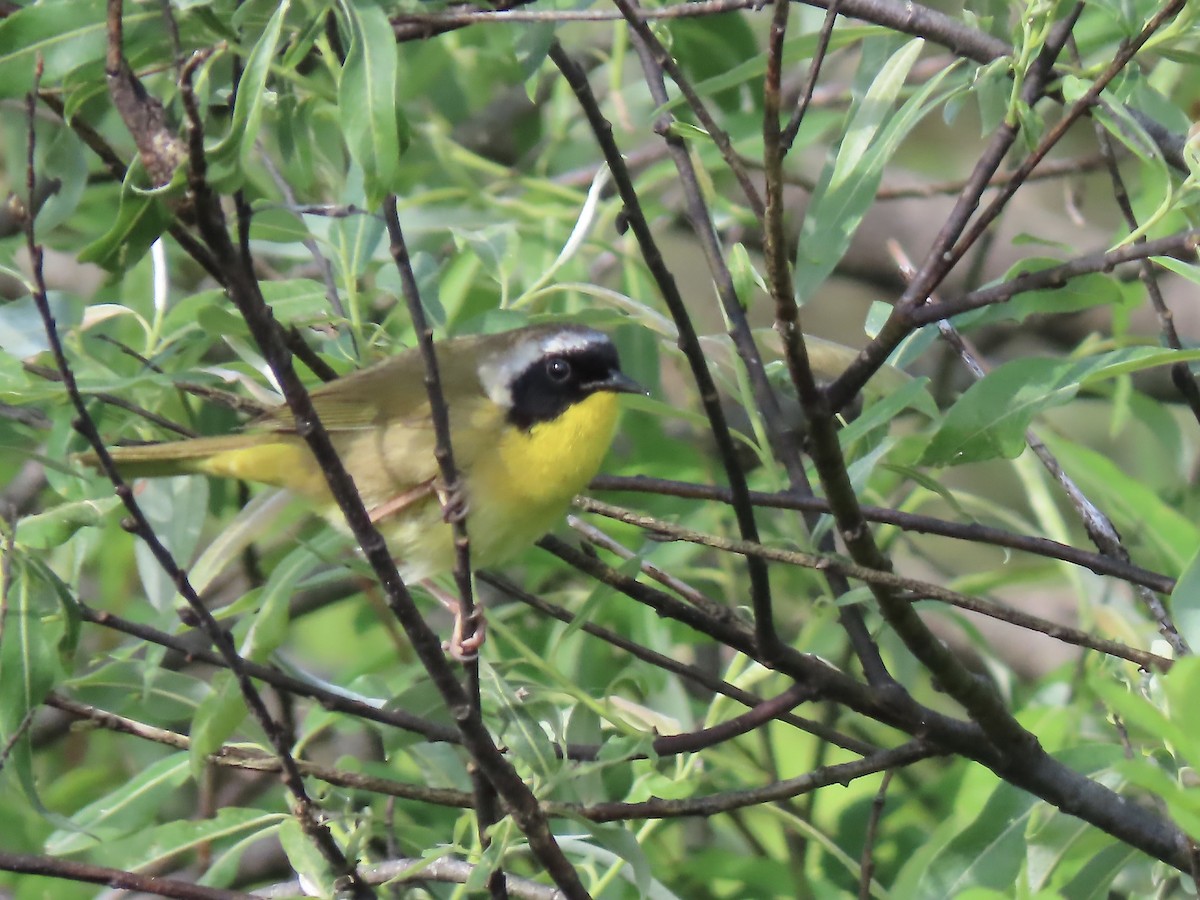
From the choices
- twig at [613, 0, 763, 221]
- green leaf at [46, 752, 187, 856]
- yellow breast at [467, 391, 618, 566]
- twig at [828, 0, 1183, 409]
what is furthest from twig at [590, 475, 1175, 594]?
green leaf at [46, 752, 187, 856]

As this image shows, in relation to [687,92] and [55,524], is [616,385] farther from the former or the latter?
[55,524]

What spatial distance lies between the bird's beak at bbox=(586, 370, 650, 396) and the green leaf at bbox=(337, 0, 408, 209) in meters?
1.16

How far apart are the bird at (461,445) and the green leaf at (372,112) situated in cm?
101

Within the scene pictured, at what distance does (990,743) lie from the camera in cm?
211

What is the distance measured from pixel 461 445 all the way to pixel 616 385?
337 mm

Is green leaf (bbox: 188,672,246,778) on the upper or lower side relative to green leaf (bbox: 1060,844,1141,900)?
upper

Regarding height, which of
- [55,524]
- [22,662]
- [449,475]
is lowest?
[22,662]

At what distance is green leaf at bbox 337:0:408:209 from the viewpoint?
1698 millimetres

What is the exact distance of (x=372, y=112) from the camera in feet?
5.64

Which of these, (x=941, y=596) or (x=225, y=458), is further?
(x=225, y=458)

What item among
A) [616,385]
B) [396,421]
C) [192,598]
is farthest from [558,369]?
[192,598]

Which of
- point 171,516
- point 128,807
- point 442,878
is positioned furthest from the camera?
point 171,516

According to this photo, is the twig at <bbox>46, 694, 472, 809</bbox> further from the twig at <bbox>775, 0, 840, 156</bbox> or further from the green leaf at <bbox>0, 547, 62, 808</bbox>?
the twig at <bbox>775, 0, 840, 156</bbox>

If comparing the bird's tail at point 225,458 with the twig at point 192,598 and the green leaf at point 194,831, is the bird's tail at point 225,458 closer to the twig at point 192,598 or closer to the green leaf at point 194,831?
the green leaf at point 194,831
